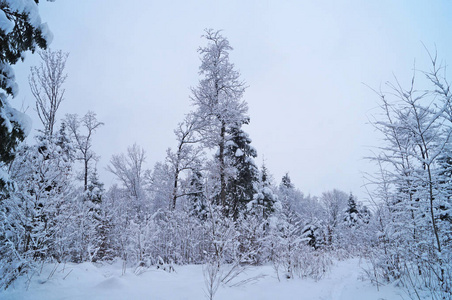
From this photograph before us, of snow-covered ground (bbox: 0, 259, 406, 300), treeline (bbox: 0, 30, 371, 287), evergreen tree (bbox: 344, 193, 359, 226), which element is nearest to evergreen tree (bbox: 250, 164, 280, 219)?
treeline (bbox: 0, 30, 371, 287)

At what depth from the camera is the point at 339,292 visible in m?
→ 5.71

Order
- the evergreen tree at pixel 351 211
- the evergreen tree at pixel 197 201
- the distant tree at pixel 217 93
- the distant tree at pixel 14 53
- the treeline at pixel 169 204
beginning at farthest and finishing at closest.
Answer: the evergreen tree at pixel 351 211
the evergreen tree at pixel 197 201
the distant tree at pixel 217 93
the treeline at pixel 169 204
the distant tree at pixel 14 53

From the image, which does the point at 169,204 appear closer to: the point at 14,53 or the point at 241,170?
the point at 241,170

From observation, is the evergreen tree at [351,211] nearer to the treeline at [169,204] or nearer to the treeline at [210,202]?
the treeline at [169,204]

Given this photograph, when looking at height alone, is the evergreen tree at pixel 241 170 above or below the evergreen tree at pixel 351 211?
above

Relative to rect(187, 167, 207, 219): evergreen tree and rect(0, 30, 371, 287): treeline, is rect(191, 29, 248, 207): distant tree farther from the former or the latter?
rect(187, 167, 207, 219): evergreen tree

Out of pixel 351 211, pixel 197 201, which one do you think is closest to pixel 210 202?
pixel 197 201

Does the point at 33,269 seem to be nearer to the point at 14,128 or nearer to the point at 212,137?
the point at 14,128

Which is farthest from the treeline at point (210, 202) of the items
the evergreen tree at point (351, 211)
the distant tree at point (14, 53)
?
the evergreen tree at point (351, 211)

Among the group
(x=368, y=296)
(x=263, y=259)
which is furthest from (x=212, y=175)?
(x=368, y=296)

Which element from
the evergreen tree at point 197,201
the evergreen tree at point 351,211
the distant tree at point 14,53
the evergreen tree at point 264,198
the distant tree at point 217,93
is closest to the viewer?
the distant tree at point 14,53

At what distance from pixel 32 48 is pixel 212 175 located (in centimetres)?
1032

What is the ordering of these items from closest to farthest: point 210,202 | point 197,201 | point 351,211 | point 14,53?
point 14,53, point 210,202, point 197,201, point 351,211

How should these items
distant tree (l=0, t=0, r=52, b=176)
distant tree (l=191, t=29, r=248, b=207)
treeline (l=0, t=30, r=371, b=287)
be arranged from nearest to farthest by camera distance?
distant tree (l=0, t=0, r=52, b=176) < treeline (l=0, t=30, r=371, b=287) < distant tree (l=191, t=29, r=248, b=207)
